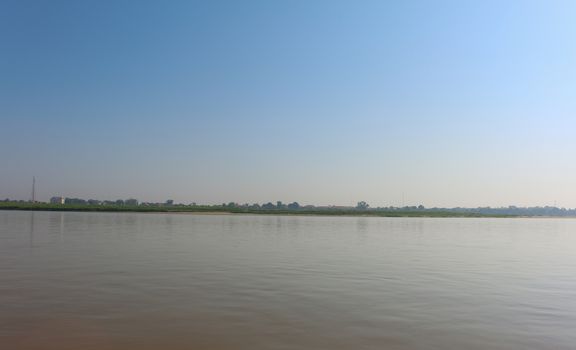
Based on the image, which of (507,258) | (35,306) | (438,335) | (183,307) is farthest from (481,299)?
(507,258)

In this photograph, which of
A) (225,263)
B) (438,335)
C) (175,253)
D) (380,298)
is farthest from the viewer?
(175,253)

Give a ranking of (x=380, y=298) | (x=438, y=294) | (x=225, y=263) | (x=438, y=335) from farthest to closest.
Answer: (x=225, y=263) < (x=438, y=294) < (x=380, y=298) < (x=438, y=335)

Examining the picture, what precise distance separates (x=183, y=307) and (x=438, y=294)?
29.1 ft

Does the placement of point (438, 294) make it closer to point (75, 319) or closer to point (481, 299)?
point (481, 299)

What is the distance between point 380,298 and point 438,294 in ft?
8.17

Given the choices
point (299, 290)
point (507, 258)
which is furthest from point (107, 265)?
point (507, 258)

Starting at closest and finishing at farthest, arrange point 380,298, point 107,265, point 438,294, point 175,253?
point 380,298 < point 438,294 < point 107,265 < point 175,253

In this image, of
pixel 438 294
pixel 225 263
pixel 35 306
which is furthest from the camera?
pixel 225 263

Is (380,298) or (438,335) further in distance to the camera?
(380,298)

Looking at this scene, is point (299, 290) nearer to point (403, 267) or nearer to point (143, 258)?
point (403, 267)

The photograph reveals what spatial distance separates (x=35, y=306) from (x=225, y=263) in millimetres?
11141

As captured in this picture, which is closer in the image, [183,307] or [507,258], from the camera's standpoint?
[183,307]

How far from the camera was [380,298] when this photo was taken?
15031mm

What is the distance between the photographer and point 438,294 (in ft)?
52.7
